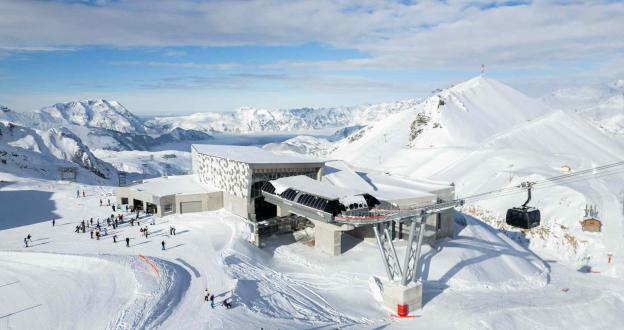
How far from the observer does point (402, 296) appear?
31.8 meters

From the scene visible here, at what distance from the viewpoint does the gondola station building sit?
4109 centimetres

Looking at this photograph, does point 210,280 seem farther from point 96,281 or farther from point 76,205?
point 76,205

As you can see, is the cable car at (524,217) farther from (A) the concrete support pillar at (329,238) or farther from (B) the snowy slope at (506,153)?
(B) the snowy slope at (506,153)

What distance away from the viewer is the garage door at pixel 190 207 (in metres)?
52.4

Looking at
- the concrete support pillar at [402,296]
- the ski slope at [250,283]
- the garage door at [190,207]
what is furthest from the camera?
the garage door at [190,207]

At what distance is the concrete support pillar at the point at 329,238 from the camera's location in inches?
1619

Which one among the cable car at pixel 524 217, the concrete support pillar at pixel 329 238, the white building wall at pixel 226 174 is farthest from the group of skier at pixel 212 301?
the white building wall at pixel 226 174

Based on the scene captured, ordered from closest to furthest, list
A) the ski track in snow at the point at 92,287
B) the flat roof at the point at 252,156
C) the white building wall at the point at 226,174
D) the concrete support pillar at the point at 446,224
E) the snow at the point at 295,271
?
1. the ski track in snow at the point at 92,287
2. the snow at the point at 295,271
3. the concrete support pillar at the point at 446,224
4. the white building wall at the point at 226,174
5. the flat roof at the point at 252,156

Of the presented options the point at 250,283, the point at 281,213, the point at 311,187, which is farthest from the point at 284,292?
the point at 281,213

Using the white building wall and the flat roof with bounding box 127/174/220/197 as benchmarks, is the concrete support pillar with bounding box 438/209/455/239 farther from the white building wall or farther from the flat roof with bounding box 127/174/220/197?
the flat roof with bounding box 127/174/220/197

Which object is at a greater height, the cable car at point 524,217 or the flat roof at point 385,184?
the cable car at point 524,217

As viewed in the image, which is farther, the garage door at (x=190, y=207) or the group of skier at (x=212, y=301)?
the garage door at (x=190, y=207)

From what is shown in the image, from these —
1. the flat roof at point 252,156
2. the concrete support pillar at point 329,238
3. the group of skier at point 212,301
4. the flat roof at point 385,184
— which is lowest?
the group of skier at point 212,301

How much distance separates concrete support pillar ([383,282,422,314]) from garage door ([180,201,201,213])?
92.8ft
